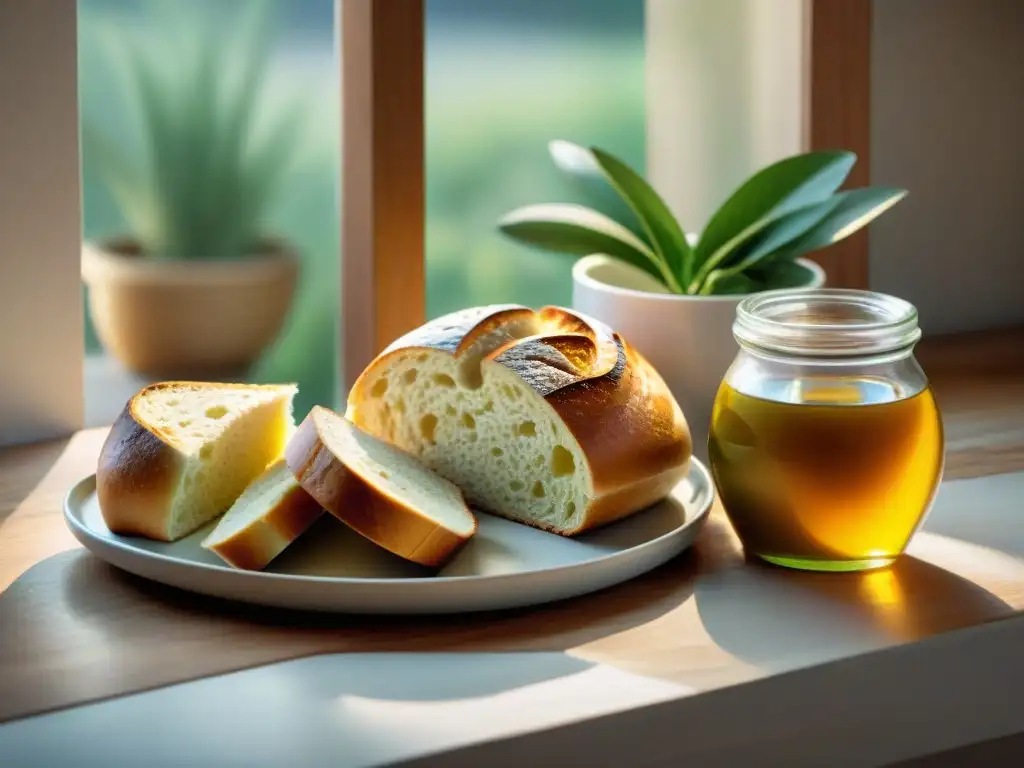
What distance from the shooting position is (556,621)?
2.65 feet

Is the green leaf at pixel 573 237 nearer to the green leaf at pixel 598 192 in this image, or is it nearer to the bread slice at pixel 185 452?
the green leaf at pixel 598 192

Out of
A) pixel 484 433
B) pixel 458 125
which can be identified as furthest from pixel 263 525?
pixel 458 125

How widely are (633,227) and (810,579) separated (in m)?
0.45

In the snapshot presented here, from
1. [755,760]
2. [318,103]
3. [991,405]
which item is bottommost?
[755,760]

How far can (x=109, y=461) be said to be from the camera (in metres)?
0.88

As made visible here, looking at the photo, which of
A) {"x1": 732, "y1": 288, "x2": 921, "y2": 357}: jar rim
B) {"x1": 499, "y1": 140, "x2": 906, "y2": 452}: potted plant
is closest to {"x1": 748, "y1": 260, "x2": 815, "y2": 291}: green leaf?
{"x1": 499, "y1": 140, "x2": 906, "y2": 452}: potted plant

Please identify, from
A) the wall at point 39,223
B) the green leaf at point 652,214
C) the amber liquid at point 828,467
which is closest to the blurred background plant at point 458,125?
the wall at point 39,223

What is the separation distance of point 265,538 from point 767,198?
0.56 meters

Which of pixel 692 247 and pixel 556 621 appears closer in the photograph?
pixel 556 621

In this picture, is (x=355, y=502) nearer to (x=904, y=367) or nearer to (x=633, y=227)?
(x=904, y=367)

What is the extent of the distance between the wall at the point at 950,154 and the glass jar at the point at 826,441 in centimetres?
65

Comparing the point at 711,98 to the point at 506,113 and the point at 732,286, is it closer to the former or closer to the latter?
the point at 506,113

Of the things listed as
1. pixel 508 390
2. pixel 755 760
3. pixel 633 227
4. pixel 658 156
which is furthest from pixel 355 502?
pixel 658 156

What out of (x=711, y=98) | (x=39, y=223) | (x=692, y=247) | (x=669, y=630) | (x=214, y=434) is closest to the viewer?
(x=669, y=630)
